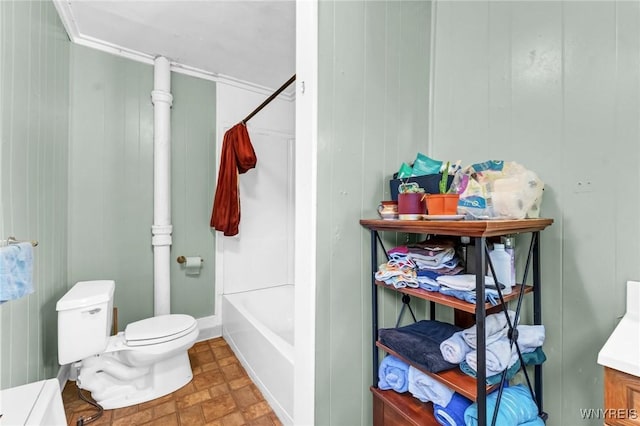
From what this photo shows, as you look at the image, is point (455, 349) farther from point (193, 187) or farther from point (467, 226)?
point (193, 187)

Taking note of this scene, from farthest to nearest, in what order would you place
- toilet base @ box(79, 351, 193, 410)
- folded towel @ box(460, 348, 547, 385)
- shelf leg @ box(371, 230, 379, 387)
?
toilet base @ box(79, 351, 193, 410), shelf leg @ box(371, 230, 379, 387), folded towel @ box(460, 348, 547, 385)

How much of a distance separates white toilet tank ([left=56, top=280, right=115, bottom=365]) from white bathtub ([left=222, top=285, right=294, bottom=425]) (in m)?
0.84

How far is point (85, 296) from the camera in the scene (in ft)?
5.09

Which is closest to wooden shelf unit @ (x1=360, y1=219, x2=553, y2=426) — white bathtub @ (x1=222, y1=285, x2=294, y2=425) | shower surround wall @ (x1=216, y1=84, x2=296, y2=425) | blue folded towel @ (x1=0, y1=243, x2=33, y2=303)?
white bathtub @ (x1=222, y1=285, x2=294, y2=425)

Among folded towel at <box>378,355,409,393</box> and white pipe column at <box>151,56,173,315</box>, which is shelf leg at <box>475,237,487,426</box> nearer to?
folded towel at <box>378,355,409,393</box>

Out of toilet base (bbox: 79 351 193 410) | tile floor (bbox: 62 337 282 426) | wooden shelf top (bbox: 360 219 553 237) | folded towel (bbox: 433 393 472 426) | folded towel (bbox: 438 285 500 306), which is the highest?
wooden shelf top (bbox: 360 219 553 237)

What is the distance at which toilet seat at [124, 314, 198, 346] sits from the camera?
1.66 metres

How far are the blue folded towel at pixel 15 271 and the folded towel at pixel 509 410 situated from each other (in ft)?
5.02

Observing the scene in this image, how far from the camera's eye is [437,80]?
1.41 meters

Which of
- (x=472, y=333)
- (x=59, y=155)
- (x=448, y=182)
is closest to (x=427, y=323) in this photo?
(x=472, y=333)

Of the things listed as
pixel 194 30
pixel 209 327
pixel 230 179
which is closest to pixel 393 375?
pixel 230 179

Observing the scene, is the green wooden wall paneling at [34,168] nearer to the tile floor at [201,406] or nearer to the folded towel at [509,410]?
the tile floor at [201,406]

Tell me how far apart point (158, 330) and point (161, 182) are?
43.3 inches

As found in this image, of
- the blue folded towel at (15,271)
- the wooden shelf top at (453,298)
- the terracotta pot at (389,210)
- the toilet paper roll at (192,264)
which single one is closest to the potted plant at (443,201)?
the terracotta pot at (389,210)
